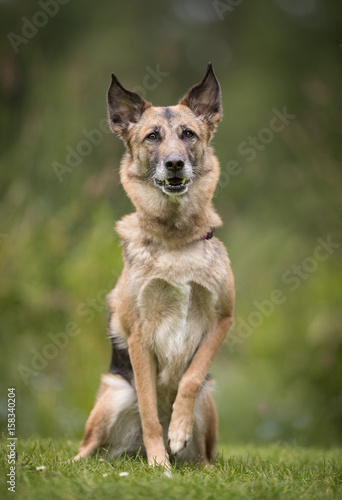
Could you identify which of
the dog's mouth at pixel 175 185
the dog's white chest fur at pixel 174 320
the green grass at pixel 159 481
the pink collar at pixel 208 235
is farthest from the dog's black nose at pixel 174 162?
the green grass at pixel 159 481

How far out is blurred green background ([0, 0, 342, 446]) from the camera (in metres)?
6.30

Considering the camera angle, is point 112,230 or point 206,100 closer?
point 206,100

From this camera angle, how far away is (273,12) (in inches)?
450

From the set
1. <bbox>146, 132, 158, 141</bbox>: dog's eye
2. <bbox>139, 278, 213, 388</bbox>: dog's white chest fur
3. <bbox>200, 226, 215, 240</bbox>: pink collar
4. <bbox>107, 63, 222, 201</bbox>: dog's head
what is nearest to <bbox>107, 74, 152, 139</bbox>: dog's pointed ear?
<bbox>107, 63, 222, 201</bbox>: dog's head

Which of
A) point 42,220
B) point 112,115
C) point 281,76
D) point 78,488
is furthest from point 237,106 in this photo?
point 78,488

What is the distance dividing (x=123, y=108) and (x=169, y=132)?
1.73 ft

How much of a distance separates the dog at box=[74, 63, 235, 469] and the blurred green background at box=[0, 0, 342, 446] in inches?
55.0

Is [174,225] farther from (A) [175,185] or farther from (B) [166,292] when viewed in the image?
(B) [166,292]

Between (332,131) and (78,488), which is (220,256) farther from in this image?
(332,131)

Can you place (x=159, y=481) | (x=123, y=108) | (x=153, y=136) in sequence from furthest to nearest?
(x=123, y=108), (x=153, y=136), (x=159, y=481)

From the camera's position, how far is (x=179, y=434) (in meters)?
3.66

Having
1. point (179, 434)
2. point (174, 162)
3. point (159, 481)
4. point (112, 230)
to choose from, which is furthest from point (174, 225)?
point (112, 230)

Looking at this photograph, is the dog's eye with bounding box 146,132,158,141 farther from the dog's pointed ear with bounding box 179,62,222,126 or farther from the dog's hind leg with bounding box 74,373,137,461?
the dog's hind leg with bounding box 74,373,137,461

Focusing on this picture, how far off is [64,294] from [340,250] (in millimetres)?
3662
